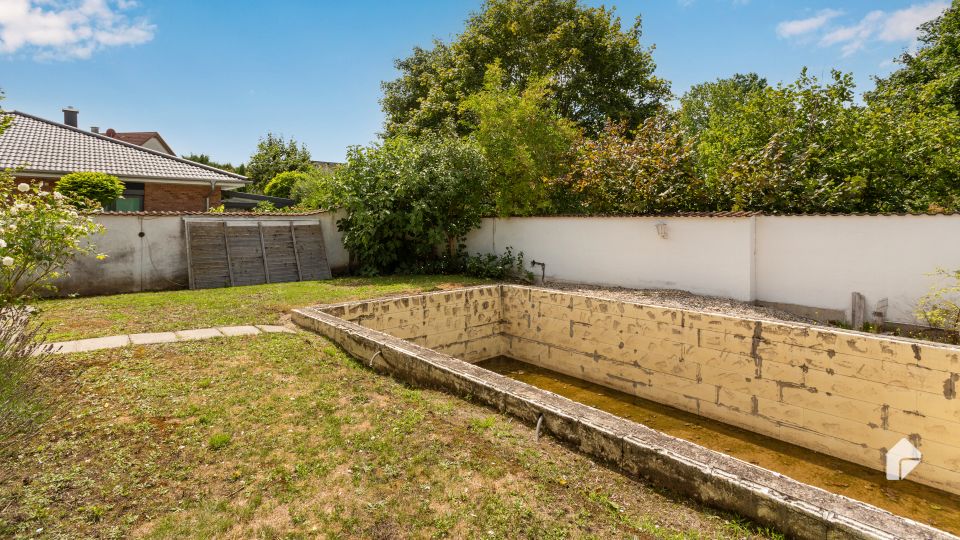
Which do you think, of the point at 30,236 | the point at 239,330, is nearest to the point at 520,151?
the point at 239,330

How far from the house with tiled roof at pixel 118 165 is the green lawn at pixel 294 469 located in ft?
42.9

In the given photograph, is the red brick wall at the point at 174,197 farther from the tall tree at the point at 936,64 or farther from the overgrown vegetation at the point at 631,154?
the tall tree at the point at 936,64

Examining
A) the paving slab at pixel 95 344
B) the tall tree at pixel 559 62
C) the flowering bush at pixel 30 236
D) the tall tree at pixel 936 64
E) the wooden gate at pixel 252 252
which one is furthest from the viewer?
the tall tree at pixel 559 62

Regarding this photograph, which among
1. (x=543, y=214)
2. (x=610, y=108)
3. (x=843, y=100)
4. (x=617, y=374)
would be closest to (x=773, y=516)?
(x=617, y=374)

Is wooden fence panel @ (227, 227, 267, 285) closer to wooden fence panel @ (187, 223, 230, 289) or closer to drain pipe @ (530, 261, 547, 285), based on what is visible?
wooden fence panel @ (187, 223, 230, 289)

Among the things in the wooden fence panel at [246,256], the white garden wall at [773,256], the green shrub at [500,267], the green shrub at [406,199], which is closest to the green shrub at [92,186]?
the wooden fence panel at [246,256]

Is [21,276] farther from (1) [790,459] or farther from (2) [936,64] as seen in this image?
(2) [936,64]

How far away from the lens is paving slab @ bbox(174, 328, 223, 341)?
605 centimetres

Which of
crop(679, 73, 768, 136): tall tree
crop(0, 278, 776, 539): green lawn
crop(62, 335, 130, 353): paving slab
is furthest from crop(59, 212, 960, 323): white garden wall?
crop(679, 73, 768, 136): tall tree

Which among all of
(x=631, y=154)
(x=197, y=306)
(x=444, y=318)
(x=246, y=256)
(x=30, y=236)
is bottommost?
(x=444, y=318)

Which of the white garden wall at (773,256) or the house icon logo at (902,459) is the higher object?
the white garden wall at (773,256)

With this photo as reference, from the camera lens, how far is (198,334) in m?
6.22

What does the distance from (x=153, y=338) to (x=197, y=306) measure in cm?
230

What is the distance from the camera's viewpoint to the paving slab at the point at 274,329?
6547 mm
